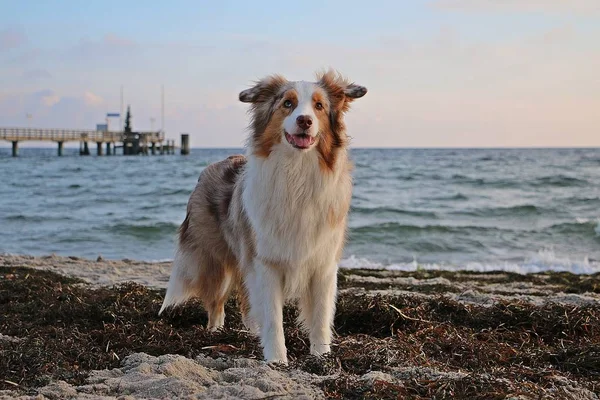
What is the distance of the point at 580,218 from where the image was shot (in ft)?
57.8

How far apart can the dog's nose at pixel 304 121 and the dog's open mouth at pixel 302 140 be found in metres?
0.07

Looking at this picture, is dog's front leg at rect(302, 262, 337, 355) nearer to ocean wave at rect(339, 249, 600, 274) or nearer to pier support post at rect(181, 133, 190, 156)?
ocean wave at rect(339, 249, 600, 274)

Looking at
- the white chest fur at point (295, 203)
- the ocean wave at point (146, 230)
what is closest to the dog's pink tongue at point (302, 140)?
the white chest fur at point (295, 203)

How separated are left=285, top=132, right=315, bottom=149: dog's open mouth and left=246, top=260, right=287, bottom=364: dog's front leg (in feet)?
3.03

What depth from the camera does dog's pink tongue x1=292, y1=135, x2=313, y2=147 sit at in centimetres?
416

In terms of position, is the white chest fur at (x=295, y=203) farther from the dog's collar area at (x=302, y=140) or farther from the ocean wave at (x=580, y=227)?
the ocean wave at (x=580, y=227)

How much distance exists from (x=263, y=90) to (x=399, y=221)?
12.6m

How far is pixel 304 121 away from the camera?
4.07 m

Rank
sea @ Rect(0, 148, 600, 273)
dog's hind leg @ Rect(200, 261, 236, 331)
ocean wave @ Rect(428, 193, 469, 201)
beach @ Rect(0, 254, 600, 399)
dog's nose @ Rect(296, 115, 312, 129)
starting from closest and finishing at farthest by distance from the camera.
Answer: beach @ Rect(0, 254, 600, 399) → dog's nose @ Rect(296, 115, 312, 129) → dog's hind leg @ Rect(200, 261, 236, 331) → sea @ Rect(0, 148, 600, 273) → ocean wave @ Rect(428, 193, 469, 201)

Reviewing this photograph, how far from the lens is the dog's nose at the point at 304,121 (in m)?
4.06

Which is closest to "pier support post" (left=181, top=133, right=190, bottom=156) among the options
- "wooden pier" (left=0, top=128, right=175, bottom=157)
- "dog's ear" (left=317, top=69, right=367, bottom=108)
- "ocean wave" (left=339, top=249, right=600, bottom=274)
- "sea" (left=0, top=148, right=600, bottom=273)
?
"wooden pier" (left=0, top=128, right=175, bottom=157)

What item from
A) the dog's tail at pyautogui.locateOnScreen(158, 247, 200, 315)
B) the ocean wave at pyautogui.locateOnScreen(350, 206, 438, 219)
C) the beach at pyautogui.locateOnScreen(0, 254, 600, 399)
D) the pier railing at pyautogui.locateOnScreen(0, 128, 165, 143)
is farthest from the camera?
the pier railing at pyautogui.locateOnScreen(0, 128, 165, 143)

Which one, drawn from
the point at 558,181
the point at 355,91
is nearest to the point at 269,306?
the point at 355,91

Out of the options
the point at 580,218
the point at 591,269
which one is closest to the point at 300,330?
the point at 591,269
